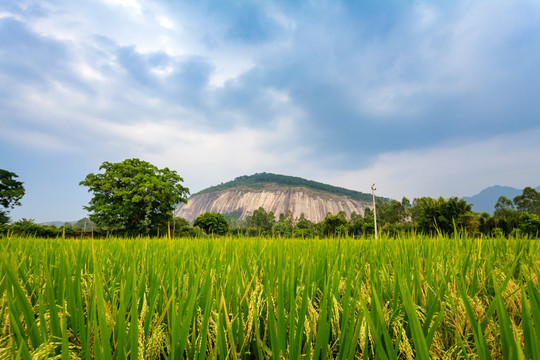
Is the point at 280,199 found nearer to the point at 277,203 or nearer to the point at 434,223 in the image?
the point at 277,203

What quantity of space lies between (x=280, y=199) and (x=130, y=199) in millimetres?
139790

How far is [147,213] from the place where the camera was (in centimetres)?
2795

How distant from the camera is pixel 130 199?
87.4 feet

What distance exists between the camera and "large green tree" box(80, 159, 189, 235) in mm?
26500

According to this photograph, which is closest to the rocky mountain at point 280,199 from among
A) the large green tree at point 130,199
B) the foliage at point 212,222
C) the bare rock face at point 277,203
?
the bare rock face at point 277,203

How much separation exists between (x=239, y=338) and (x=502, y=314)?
28.4 inches

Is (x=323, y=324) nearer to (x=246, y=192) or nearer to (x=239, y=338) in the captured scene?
(x=239, y=338)

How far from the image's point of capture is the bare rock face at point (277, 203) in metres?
154

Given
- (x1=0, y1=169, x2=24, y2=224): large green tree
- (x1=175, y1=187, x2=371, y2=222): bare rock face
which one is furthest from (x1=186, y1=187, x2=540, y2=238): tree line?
(x1=175, y1=187, x2=371, y2=222): bare rock face

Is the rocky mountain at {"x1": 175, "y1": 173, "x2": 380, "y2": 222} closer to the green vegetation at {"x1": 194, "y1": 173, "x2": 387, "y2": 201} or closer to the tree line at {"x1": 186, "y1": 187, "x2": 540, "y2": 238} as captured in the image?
the green vegetation at {"x1": 194, "y1": 173, "x2": 387, "y2": 201}

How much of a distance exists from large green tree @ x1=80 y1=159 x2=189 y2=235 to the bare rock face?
123 meters

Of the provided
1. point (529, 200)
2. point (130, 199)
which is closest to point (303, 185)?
point (529, 200)

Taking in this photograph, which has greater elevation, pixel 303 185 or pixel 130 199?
pixel 303 185

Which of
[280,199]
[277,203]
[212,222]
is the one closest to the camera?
[212,222]
